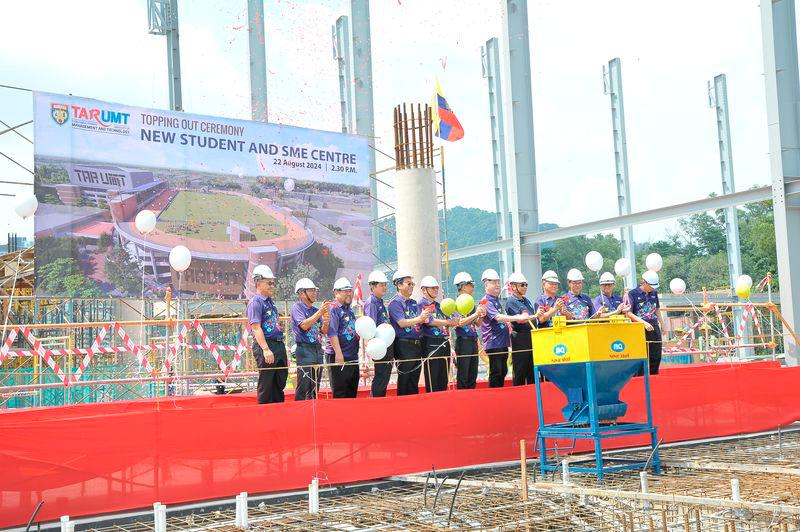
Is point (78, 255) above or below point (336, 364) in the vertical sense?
above

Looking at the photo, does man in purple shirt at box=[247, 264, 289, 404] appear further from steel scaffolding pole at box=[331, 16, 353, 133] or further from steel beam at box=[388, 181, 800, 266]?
steel scaffolding pole at box=[331, 16, 353, 133]

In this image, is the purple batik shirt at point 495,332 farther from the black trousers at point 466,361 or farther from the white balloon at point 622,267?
the white balloon at point 622,267

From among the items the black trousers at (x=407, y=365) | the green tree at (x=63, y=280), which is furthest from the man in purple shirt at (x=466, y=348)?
the green tree at (x=63, y=280)

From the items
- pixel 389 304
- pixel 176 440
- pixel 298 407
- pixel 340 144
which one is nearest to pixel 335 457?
pixel 298 407

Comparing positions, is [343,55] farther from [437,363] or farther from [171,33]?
[437,363]

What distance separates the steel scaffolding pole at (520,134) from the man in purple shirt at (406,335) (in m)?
11.4

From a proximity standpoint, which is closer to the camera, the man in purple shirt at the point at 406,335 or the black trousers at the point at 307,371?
the black trousers at the point at 307,371

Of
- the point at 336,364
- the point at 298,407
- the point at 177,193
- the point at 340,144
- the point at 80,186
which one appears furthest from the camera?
the point at 340,144

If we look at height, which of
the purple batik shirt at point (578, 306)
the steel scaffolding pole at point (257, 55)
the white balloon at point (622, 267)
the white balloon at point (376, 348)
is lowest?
the white balloon at point (376, 348)

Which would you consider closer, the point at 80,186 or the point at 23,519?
the point at 23,519

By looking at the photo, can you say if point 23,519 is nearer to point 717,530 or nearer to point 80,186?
point 717,530

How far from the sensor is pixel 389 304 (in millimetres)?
11508

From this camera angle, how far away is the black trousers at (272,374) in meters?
10.3

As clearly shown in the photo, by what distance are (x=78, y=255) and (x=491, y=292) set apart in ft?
35.4
